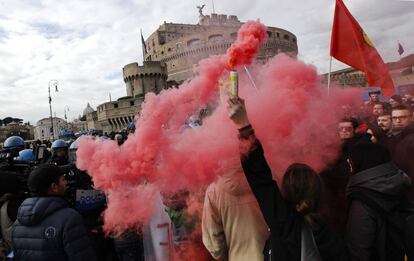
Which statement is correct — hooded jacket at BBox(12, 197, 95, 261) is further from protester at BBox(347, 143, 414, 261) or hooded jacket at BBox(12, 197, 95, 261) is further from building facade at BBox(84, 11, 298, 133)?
building facade at BBox(84, 11, 298, 133)

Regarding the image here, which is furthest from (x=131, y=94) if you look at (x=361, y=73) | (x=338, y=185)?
(x=338, y=185)

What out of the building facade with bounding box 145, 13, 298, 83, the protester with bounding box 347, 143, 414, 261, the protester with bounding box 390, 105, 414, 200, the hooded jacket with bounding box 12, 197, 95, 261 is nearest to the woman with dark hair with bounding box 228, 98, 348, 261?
the protester with bounding box 347, 143, 414, 261

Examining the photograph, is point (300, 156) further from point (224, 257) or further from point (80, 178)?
point (80, 178)

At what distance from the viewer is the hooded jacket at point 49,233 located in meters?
2.44

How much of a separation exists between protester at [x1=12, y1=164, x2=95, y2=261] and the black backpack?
212 cm

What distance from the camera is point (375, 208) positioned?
6.97ft

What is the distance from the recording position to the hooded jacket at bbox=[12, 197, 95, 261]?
244 cm

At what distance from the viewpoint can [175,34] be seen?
71.5m

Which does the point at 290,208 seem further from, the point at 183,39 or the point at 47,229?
the point at 183,39

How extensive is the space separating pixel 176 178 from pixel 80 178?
2.18 metres

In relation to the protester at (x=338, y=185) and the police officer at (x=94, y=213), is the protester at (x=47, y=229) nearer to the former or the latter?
the police officer at (x=94, y=213)

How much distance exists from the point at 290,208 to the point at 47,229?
184cm

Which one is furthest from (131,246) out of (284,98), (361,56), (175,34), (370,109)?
(175,34)

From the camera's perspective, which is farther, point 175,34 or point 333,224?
point 175,34
